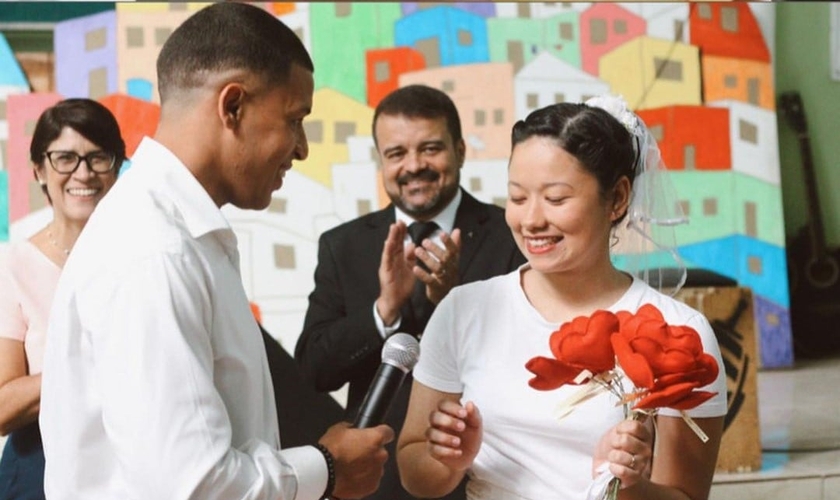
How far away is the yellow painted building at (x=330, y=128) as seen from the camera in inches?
220

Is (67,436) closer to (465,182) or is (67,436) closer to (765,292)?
(465,182)

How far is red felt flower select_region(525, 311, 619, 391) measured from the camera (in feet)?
5.47

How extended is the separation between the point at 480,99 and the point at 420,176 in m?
2.84

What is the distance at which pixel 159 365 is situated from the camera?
138cm

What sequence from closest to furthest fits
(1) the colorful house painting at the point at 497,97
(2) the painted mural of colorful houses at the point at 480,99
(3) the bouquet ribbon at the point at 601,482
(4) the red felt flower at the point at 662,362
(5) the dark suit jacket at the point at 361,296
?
1. (4) the red felt flower at the point at 662,362
2. (3) the bouquet ribbon at the point at 601,482
3. (5) the dark suit jacket at the point at 361,296
4. (1) the colorful house painting at the point at 497,97
5. (2) the painted mural of colorful houses at the point at 480,99

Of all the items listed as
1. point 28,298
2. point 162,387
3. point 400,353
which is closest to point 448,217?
point 28,298

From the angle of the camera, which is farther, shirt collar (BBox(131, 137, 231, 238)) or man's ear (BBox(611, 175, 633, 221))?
man's ear (BBox(611, 175, 633, 221))

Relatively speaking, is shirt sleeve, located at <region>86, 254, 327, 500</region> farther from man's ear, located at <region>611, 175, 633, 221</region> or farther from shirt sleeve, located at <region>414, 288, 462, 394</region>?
man's ear, located at <region>611, 175, 633, 221</region>

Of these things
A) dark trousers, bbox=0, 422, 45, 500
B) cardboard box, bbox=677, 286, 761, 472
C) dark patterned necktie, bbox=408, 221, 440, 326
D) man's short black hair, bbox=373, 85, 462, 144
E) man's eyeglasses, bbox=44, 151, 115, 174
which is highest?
man's short black hair, bbox=373, 85, 462, 144

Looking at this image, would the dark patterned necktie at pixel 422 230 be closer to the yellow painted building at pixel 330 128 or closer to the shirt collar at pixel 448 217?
the shirt collar at pixel 448 217

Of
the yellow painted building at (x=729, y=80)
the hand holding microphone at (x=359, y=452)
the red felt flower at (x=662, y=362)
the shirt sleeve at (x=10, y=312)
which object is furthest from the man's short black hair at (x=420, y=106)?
the yellow painted building at (x=729, y=80)

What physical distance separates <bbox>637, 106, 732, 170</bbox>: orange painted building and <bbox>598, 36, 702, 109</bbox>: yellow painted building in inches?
2.1

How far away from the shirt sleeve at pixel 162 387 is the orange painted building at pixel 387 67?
429cm

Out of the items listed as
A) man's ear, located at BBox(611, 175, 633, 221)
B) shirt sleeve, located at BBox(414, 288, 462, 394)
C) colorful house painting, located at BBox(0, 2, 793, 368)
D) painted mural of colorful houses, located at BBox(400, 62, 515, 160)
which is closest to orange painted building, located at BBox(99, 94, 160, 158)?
colorful house painting, located at BBox(0, 2, 793, 368)
